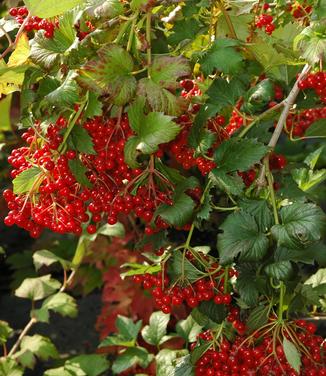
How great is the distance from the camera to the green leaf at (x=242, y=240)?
1.22 metres

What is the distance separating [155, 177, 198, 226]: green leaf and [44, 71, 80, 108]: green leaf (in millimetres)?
254

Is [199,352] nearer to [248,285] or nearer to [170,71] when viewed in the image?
[248,285]

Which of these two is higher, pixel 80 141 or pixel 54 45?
pixel 54 45

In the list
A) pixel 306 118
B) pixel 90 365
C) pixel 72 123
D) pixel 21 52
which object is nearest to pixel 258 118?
pixel 72 123

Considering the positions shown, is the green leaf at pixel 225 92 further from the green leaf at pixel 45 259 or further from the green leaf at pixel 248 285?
the green leaf at pixel 45 259

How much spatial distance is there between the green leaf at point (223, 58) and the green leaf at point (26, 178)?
0.36m

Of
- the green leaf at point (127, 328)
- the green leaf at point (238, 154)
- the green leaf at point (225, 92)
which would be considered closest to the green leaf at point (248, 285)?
the green leaf at point (238, 154)

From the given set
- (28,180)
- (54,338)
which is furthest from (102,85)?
(54,338)

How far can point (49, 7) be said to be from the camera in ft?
4.06

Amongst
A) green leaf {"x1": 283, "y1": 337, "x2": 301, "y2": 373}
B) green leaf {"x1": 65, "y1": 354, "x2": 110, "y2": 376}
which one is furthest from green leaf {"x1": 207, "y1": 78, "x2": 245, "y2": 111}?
green leaf {"x1": 65, "y1": 354, "x2": 110, "y2": 376}

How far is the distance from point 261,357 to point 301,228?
28cm

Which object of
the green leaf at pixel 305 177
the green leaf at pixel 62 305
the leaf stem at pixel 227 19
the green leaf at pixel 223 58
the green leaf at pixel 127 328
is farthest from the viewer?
the green leaf at pixel 62 305

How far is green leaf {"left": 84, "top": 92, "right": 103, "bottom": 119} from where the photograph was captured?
1.24m

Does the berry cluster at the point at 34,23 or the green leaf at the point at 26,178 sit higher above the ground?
the berry cluster at the point at 34,23
